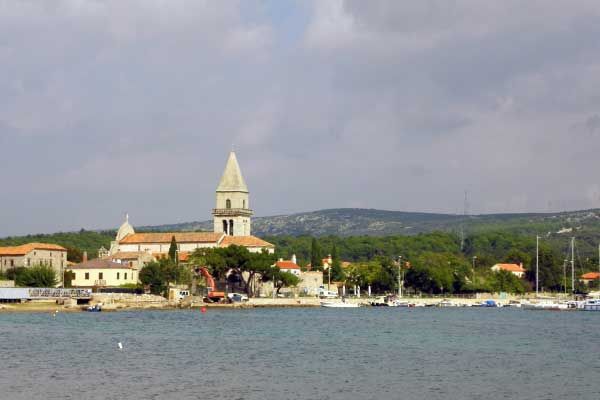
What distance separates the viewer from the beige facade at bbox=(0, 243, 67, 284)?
125375 millimetres

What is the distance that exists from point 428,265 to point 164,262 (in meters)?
42.4

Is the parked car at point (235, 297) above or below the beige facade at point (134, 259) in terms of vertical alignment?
below

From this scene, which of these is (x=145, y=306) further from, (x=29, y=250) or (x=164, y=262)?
(x=29, y=250)

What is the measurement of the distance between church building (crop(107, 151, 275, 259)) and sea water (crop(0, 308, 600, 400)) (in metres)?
48.5

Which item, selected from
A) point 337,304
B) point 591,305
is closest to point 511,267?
point 591,305

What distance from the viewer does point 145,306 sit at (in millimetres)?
107375

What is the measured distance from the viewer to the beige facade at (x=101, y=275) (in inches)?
4774

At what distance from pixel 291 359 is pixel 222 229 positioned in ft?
289

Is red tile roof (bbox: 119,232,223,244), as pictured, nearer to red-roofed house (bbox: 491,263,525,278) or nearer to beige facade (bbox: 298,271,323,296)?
beige facade (bbox: 298,271,323,296)

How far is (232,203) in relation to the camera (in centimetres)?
13862

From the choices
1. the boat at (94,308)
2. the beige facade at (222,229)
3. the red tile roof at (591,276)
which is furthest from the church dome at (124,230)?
the red tile roof at (591,276)

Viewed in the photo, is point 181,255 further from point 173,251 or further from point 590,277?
point 590,277

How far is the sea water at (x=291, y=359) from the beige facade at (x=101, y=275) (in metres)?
33.8

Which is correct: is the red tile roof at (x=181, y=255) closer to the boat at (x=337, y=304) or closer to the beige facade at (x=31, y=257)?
the beige facade at (x=31, y=257)
